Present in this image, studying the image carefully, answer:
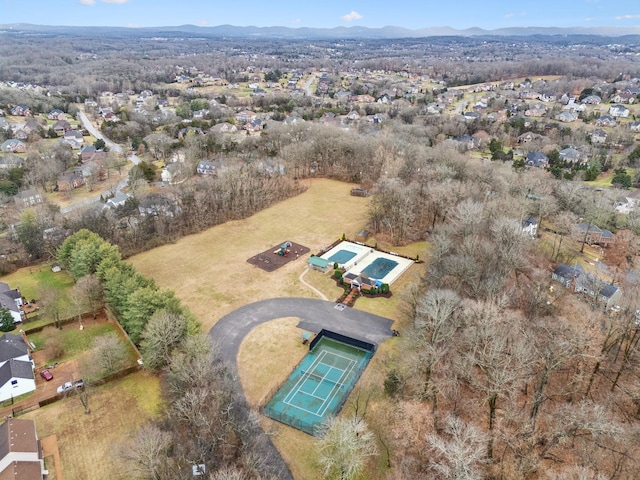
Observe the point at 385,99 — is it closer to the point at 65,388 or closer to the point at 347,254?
the point at 347,254

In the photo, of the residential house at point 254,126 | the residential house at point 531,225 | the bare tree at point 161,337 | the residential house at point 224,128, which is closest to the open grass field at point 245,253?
the bare tree at point 161,337

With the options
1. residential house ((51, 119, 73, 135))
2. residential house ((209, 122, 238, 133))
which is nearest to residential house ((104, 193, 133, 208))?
residential house ((209, 122, 238, 133))

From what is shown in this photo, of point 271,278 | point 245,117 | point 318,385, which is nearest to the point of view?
point 318,385

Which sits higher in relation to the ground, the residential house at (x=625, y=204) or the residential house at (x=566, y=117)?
the residential house at (x=566, y=117)

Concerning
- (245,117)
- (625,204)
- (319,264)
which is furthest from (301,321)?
(245,117)

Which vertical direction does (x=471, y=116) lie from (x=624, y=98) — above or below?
below

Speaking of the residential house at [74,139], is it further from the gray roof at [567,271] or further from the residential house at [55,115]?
the gray roof at [567,271]

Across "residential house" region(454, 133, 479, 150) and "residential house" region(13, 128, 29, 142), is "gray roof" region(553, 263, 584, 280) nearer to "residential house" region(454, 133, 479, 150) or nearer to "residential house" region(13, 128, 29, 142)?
"residential house" region(454, 133, 479, 150)
